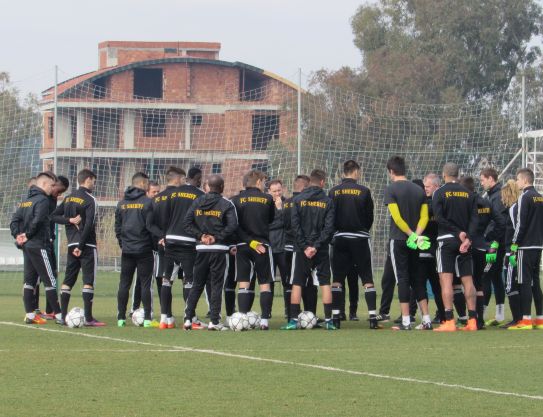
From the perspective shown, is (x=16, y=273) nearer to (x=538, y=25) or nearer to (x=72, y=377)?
(x=72, y=377)

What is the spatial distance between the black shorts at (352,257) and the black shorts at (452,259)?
99 centimetres

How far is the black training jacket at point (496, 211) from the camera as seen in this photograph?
16.2 m

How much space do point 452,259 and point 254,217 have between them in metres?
2.58

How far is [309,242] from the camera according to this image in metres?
15.5

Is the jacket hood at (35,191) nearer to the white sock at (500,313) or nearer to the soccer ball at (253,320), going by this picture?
the soccer ball at (253,320)

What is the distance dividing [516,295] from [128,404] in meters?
8.15

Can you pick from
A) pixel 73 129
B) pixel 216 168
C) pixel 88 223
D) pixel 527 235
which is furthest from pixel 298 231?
pixel 73 129

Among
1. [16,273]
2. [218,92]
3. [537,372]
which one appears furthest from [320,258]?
[218,92]

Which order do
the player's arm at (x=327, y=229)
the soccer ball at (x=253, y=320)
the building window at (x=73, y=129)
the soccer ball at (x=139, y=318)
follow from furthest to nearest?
the building window at (x=73, y=129) < the soccer ball at (x=139, y=318) < the soccer ball at (x=253, y=320) < the player's arm at (x=327, y=229)

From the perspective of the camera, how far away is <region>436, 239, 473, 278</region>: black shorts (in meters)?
15.3

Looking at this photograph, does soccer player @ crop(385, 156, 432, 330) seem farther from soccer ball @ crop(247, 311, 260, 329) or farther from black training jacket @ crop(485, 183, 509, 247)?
soccer ball @ crop(247, 311, 260, 329)

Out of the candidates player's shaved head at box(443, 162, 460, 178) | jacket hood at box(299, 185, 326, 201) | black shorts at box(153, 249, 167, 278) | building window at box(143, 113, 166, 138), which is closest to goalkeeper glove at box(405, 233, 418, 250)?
player's shaved head at box(443, 162, 460, 178)

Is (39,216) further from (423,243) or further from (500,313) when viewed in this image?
(500,313)

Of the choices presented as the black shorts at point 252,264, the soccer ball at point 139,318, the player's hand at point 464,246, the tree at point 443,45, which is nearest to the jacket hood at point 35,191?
the soccer ball at point 139,318
